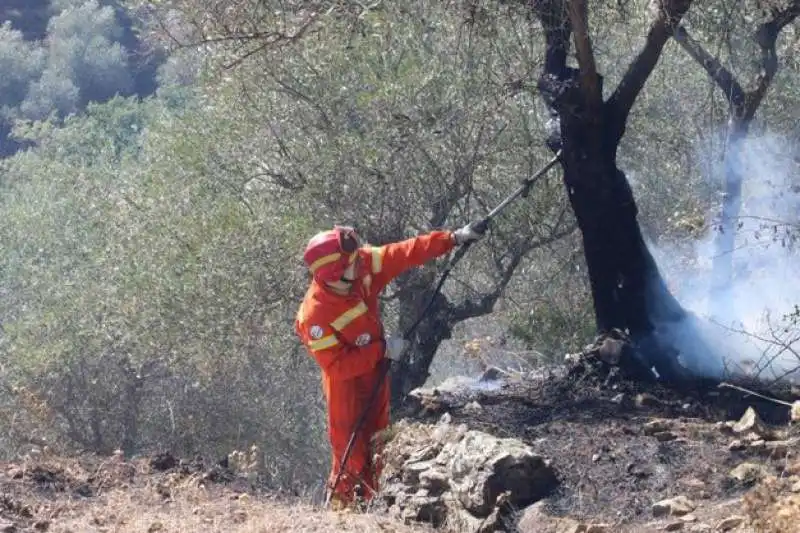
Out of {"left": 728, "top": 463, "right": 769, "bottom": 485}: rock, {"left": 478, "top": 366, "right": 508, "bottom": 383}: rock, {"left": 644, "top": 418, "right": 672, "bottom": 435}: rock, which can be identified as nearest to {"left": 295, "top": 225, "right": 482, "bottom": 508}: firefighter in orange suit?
{"left": 644, "top": 418, "right": 672, "bottom": 435}: rock

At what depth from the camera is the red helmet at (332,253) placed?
6723 mm

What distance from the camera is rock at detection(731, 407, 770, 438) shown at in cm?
547

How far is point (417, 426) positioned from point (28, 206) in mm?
14794

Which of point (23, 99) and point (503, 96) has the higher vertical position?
point (23, 99)

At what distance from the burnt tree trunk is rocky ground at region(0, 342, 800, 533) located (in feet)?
0.95

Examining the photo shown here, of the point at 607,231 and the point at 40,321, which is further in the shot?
the point at 40,321

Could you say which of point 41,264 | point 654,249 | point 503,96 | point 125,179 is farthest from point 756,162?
point 41,264

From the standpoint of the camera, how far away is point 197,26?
22.8 feet

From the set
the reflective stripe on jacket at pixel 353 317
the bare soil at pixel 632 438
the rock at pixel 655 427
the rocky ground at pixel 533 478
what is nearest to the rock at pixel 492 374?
Answer: the bare soil at pixel 632 438

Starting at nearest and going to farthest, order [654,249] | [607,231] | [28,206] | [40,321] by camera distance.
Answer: [607,231], [654,249], [40,321], [28,206]

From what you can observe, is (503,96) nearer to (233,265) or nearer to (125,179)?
(233,265)

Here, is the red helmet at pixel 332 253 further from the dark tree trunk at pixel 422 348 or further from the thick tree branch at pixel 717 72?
the dark tree trunk at pixel 422 348

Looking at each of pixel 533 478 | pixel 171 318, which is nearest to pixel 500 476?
pixel 533 478

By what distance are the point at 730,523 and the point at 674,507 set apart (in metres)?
0.45
